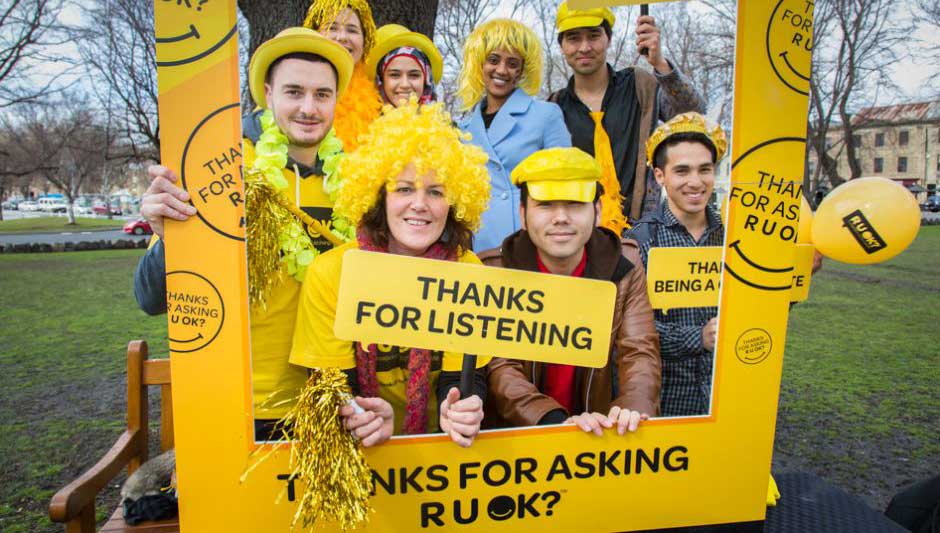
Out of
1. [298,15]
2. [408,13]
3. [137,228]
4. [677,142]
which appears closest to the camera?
[677,142]

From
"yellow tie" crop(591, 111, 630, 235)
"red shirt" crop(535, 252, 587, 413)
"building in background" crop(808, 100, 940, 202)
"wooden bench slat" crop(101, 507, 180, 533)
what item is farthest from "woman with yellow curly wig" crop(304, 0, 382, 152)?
"building in background" crop(808, 100, 940, 202)

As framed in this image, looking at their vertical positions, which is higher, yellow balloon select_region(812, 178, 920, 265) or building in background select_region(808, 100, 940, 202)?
building in background select_region(808, 100, 940, 202)

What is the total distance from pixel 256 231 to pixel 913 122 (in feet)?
76.1

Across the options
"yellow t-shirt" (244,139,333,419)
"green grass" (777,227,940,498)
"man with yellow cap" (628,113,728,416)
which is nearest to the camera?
"yellow t-shirt" (244,139,333,419)

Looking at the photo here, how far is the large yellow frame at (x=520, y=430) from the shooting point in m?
1.42

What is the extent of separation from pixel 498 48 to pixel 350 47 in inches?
20.0

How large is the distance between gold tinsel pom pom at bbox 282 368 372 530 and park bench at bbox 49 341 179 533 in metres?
0.93

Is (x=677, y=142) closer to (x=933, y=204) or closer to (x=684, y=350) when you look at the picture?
(x=684, y=350)

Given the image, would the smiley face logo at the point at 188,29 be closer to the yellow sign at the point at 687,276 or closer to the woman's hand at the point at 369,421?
the woman's hand at the point at 369,421

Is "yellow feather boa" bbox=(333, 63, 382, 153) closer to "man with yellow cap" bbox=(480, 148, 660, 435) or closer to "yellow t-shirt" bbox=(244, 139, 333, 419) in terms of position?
"yellow t-shirt" bbox=(244, 139, 333, 419)

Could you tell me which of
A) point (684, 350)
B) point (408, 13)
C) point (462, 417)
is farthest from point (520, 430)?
point (408, 13)

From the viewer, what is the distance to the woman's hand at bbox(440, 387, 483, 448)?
60.8 inches

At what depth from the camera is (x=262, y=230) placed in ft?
5.08

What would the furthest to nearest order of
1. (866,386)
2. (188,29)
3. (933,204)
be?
(933,204), (866,386), (188,29)
